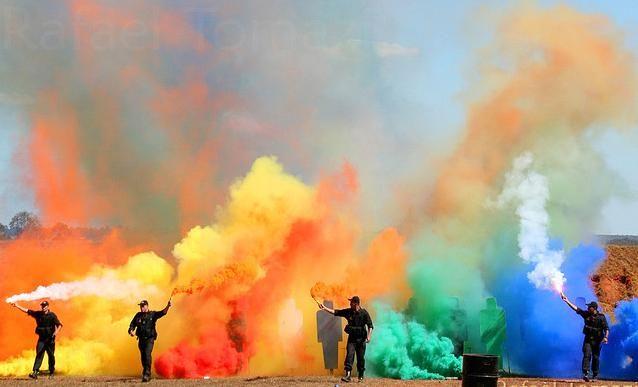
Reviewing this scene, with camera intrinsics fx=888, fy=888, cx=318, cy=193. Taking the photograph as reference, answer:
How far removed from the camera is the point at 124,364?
27.6 metres

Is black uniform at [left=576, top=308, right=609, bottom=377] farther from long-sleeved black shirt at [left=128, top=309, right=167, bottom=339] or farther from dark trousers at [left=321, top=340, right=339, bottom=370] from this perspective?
long-sleeved black shirt at [left=128, top=309, right=167, bottom=339]

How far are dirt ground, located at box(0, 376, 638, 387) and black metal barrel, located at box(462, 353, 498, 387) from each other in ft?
18.7

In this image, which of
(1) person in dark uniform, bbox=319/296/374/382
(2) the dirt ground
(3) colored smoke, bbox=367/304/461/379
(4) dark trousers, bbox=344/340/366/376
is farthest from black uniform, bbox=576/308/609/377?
(4) dark trousers, bbox=344/340/366/376

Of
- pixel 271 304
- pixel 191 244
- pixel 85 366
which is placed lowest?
pixel 85 366

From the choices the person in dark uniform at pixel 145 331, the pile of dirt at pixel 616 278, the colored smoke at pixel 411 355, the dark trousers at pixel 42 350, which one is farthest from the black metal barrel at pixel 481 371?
the pile of dirt at pixel 616 278

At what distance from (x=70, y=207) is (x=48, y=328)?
14636 mm

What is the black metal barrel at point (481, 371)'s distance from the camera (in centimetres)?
1669

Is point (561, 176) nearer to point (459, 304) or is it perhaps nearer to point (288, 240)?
point (459, 304)

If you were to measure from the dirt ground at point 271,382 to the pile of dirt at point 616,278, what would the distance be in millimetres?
28414

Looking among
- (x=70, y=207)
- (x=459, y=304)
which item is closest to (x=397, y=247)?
(x=459, y=304)

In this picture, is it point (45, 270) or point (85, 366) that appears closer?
point (85, 366)

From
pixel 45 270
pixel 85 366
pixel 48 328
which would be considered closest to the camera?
pixel 48 328

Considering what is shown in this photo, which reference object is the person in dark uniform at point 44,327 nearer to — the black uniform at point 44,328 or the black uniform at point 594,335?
the black uniform at point 44,328

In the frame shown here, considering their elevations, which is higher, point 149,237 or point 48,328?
point 149,237
